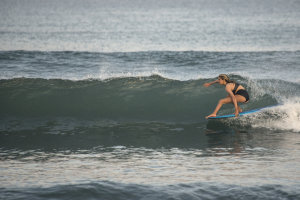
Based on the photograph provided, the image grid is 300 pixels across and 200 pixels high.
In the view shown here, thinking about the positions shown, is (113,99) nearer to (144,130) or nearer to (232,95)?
(144,130)

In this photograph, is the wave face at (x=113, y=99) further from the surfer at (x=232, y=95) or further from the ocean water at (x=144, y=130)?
the surfer at (x=232, y=95)

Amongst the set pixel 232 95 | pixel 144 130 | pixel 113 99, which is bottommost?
pixel 144 130

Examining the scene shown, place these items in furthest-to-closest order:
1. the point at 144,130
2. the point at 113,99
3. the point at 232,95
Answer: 1. the point at 113,99
2. the point at 144,130
3. the point at 232,95

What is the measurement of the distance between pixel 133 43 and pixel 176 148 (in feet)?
73.9

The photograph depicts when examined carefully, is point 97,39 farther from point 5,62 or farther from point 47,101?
point 47,101

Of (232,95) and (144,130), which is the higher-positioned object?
(232,95)

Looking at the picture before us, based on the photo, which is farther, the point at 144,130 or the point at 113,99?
the point at 113,99

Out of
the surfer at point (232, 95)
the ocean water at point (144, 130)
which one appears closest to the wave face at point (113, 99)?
the ocean water at point (144, 130)

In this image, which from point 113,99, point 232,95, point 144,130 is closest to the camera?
point 232,95

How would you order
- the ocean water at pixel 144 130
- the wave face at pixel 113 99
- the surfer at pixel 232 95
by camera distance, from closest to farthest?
1. the ocean water at pixel 144 130
2. the surfer at pixel 232 95
3. the wave face at pixel 113 99

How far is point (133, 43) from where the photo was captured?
1212 inches

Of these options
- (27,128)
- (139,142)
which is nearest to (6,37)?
(27,128)

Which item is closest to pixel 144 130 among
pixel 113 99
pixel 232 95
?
pixel 232 95

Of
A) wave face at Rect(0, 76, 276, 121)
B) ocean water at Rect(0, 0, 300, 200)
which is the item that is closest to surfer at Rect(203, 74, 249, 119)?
ocean water at Rect(0, 0, 300, 200)
